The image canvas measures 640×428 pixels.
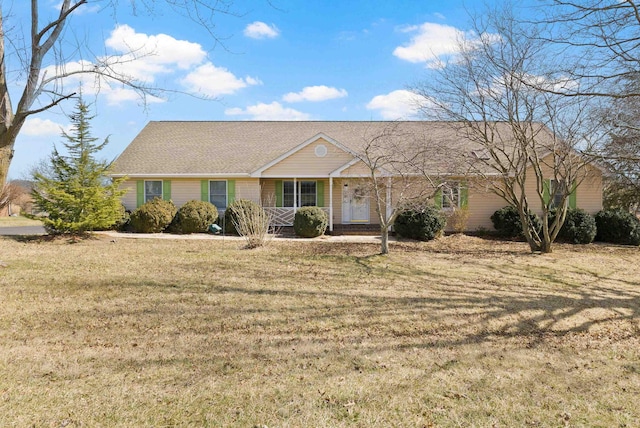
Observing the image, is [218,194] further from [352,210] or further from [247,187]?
[352,210]

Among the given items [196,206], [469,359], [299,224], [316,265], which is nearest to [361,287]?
[316,265]

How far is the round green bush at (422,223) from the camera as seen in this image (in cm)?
1527

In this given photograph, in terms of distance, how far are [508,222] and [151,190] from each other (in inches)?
627

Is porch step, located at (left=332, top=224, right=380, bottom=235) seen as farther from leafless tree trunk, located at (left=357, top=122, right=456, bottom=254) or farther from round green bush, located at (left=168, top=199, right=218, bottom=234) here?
round green bush, located at (left=168, top=199, right=218, bottom=234)

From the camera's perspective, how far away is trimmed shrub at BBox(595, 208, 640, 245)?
51.7 feet

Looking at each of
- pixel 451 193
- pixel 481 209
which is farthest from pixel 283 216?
pixel 481 209

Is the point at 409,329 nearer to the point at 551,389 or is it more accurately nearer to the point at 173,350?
the point at 551,389

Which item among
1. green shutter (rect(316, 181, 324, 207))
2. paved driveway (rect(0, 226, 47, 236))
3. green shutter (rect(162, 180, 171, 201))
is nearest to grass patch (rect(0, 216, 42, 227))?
paved driveway (rect(0, 226, 47, 236))

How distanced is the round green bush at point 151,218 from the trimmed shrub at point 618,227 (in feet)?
58.0

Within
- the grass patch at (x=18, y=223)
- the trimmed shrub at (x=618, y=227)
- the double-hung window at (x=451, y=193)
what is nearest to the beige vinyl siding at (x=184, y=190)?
the double-hung window at (x=451, y=193)

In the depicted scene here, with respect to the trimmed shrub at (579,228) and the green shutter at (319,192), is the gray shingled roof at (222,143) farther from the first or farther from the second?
the trimmed shrub at (579,228)

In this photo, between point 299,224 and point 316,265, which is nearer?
point 316,265

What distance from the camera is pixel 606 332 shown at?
558cm

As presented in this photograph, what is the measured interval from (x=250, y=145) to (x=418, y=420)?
18.9m
